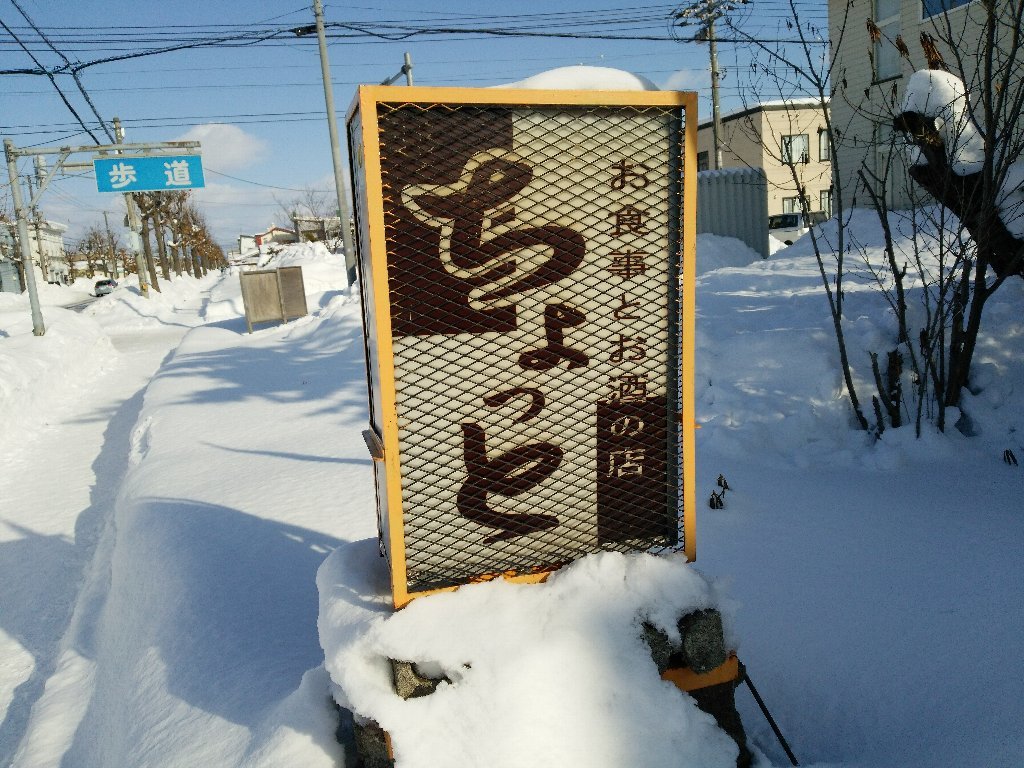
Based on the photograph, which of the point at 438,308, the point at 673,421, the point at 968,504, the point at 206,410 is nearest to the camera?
the point at 438,308

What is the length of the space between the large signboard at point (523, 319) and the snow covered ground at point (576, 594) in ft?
0.77

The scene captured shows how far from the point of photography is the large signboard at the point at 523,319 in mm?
2197

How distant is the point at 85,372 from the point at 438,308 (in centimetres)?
1445

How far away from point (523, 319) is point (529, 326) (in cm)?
3

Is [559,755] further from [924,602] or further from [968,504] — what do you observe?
[968,504]

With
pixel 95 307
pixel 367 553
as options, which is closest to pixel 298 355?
pixel 367 553

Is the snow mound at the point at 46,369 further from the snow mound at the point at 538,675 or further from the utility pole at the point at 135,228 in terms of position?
the utility pole at the point at 135,228

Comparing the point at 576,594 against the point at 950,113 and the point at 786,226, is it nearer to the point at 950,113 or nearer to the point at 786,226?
the point at 950,113

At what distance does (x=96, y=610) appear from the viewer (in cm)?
440

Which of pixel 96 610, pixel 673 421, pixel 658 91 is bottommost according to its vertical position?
pixel 96 610

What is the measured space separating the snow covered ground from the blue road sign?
9.39 meters

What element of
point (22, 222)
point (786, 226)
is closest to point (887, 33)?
point (786, 226)

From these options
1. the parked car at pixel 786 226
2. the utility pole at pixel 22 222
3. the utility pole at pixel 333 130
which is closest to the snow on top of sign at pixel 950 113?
the utility pole at pixel 333 130

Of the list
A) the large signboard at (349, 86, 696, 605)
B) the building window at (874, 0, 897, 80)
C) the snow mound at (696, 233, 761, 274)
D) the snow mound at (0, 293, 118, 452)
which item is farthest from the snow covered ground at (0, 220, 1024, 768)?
the building window at (874, 0, 897, 80)
